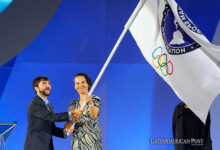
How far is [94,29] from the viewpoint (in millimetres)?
5496

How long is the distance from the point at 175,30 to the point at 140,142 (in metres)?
2.51

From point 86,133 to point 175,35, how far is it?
1451 millimetres

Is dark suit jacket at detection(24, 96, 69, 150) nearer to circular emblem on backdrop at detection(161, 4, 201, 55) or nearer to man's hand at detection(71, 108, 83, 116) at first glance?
man's hand at detection(71, 108, 83, 116)

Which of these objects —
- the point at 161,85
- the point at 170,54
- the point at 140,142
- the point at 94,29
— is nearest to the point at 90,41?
the point at 94,29

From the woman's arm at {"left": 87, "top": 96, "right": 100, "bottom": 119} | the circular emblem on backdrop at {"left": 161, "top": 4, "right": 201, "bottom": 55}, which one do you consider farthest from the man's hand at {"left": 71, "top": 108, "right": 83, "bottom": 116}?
the circular emblem on backdrop at {"left": 161, "top": 4, "right": 201, "bottom": 55}

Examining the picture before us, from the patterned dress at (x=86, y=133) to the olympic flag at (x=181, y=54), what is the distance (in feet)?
3.01

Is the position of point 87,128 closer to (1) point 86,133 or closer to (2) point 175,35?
(1) point 86,133

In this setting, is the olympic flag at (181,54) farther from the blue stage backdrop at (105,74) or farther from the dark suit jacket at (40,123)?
the blue stage backdrop at (105,74)

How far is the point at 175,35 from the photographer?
3.50 m

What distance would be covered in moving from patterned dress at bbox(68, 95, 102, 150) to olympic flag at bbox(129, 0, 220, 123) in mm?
916

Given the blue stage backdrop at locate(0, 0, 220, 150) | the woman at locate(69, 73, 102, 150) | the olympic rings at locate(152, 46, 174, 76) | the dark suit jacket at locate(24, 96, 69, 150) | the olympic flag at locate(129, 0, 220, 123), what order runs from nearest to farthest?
the olympic flag at locate(129, 0, 220, 123)
the olympic rings at locate(152, 46, 174, 76)
the dark suit jacket at locate(24, 96, 69, 150)
the woman at locate(69, 73, 102, 150)
the blue stage backdrop at locate(0, 0, 220, 150)

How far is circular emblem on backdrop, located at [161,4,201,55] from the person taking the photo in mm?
3454

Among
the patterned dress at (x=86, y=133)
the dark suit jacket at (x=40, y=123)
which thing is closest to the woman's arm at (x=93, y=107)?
the patterned dress at (x=86, y=133)

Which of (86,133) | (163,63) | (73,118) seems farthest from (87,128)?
(163,63)
